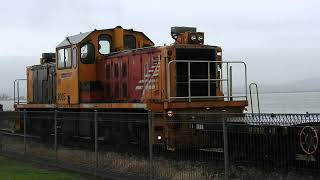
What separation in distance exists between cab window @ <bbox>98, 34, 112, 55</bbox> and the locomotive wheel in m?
11.8

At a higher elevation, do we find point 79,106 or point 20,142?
point 79,106

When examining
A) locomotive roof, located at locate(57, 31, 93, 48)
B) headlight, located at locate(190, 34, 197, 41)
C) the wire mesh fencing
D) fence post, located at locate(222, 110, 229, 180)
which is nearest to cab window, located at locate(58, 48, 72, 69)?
locomotive roof, located at locate(57, 31, 93, 48)

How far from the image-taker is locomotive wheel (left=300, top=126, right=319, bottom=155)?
9.45m

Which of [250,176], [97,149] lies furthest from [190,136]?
[97,149]

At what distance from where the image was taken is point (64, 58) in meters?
20.9

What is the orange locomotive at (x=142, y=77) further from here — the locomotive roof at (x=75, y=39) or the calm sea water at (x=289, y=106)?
the calm sea water at (x=289, y=106)

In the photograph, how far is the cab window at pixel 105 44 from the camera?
20.2 meters

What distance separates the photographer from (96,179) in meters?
12.8

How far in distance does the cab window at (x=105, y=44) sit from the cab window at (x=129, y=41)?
580 millimetres

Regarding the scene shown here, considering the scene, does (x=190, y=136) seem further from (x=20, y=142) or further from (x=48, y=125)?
(x=20, y=142)

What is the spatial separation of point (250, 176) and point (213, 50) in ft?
26.5

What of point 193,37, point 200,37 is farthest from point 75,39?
point 200,37

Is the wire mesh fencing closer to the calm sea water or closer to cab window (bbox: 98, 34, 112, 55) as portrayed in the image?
cab window (bbox: 98, 34, 112, 55)

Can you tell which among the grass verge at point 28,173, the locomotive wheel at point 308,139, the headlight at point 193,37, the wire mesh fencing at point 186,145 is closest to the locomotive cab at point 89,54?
the wire mesh fencing at point 186,145
